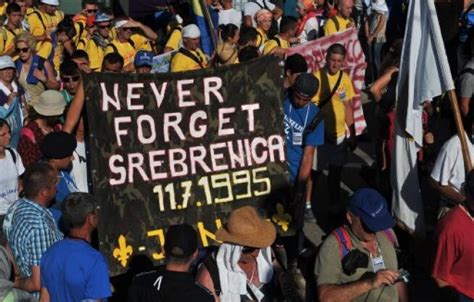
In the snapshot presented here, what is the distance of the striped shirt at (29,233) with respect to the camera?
6.07 metres

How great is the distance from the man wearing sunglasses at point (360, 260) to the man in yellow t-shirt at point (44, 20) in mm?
8302

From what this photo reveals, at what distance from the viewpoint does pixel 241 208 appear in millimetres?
6227

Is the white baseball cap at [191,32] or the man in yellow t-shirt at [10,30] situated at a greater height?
the white baseball cap at [191,32]

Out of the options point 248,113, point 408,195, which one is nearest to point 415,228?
point 408,195

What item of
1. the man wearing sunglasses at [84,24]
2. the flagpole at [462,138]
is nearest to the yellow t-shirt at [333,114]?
the flagpole at [462,138]

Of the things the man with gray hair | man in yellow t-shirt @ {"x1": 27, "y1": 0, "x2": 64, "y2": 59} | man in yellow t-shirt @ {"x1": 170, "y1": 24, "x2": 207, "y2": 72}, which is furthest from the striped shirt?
man in yellow t-shirt @ {"x1": 27, "y1": 0, "x2": 64, "y2": 59}

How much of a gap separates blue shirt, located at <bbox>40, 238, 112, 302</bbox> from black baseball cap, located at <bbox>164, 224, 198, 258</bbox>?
52 cm

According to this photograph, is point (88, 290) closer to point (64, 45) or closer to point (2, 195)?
point (2, 195)

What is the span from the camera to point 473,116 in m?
8.00

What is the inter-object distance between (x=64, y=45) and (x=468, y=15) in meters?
5.33

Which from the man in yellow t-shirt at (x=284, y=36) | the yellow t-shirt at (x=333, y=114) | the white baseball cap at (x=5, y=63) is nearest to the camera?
the yellow t-shirt at (x=333, y=114)

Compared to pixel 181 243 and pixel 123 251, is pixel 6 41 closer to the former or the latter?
pixel 123 251

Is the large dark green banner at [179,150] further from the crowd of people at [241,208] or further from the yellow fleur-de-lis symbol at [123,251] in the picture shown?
the crowd of people at [241,208]

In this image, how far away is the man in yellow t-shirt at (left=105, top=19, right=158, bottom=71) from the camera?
Answer: 12.9m
